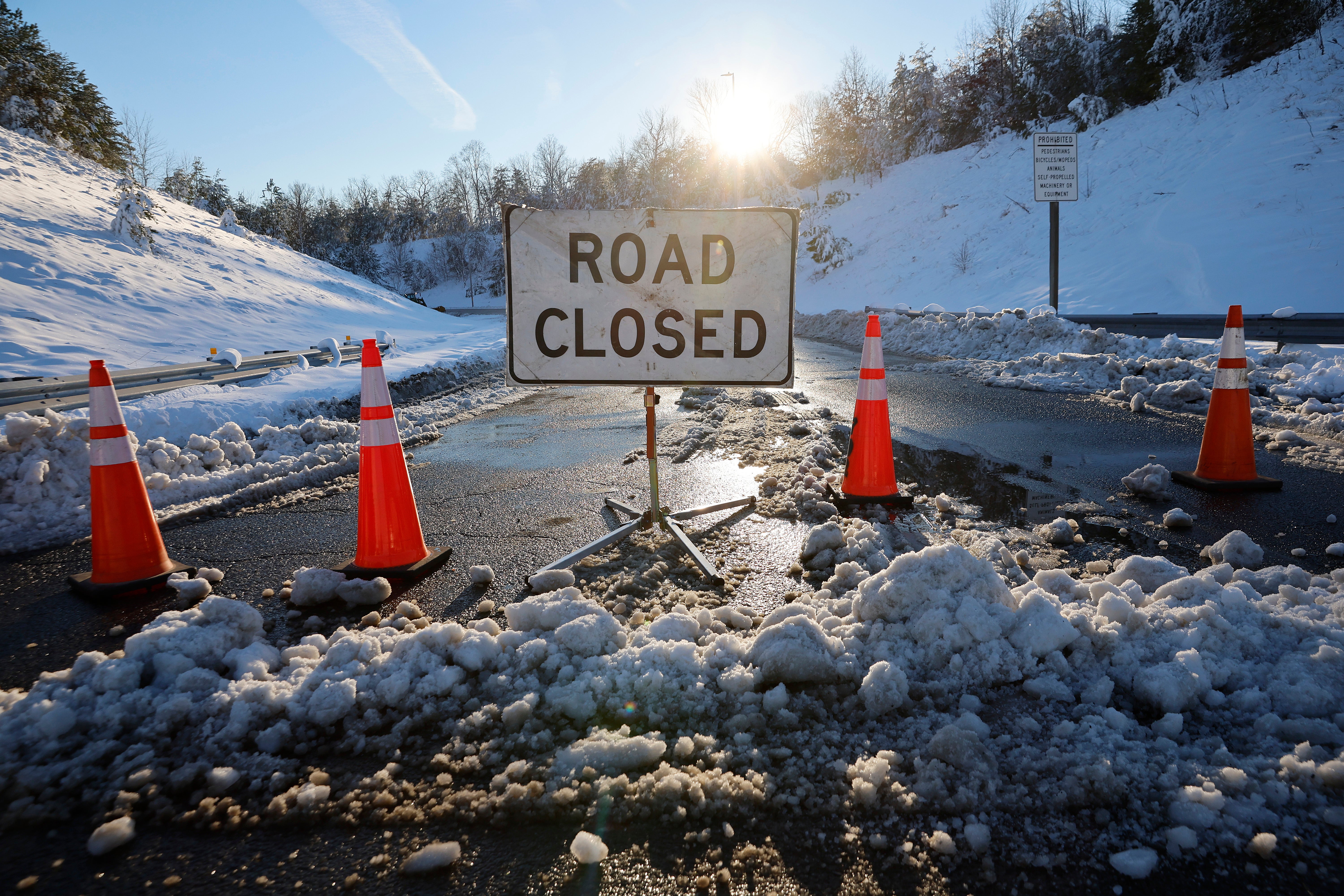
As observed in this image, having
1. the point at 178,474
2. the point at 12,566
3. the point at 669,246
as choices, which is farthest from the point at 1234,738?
the point at 178,474

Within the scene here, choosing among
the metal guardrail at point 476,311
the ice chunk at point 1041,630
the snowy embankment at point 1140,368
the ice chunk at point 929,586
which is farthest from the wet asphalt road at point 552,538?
the metal guardrail at point 476,311

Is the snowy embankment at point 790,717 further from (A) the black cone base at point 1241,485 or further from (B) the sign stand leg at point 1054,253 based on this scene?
(B) the sign stand leg at point 1054,253

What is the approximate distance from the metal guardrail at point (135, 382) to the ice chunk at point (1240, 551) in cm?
635

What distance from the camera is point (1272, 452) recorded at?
5410 millimetres

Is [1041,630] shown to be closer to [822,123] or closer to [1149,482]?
[1149,482]

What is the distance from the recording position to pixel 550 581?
10.4ft

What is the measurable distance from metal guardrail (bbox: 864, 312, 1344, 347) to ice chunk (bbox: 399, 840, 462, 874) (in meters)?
8.35

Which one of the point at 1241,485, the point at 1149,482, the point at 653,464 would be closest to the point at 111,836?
the point at 653,464

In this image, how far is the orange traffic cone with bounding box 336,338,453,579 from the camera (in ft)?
11.5

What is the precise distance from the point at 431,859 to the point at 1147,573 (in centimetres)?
287

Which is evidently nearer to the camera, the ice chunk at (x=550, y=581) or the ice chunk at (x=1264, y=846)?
the ice chunk at (x=1264, y=846)

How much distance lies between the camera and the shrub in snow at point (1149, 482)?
4.42 meters

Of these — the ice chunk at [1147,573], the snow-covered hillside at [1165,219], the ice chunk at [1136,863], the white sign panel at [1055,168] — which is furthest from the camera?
the snow-covered hillside at [1165,219]

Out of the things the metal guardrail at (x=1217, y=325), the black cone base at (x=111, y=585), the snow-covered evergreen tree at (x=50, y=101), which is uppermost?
the snow-covered evergreen tree at (x=50, y=101)
